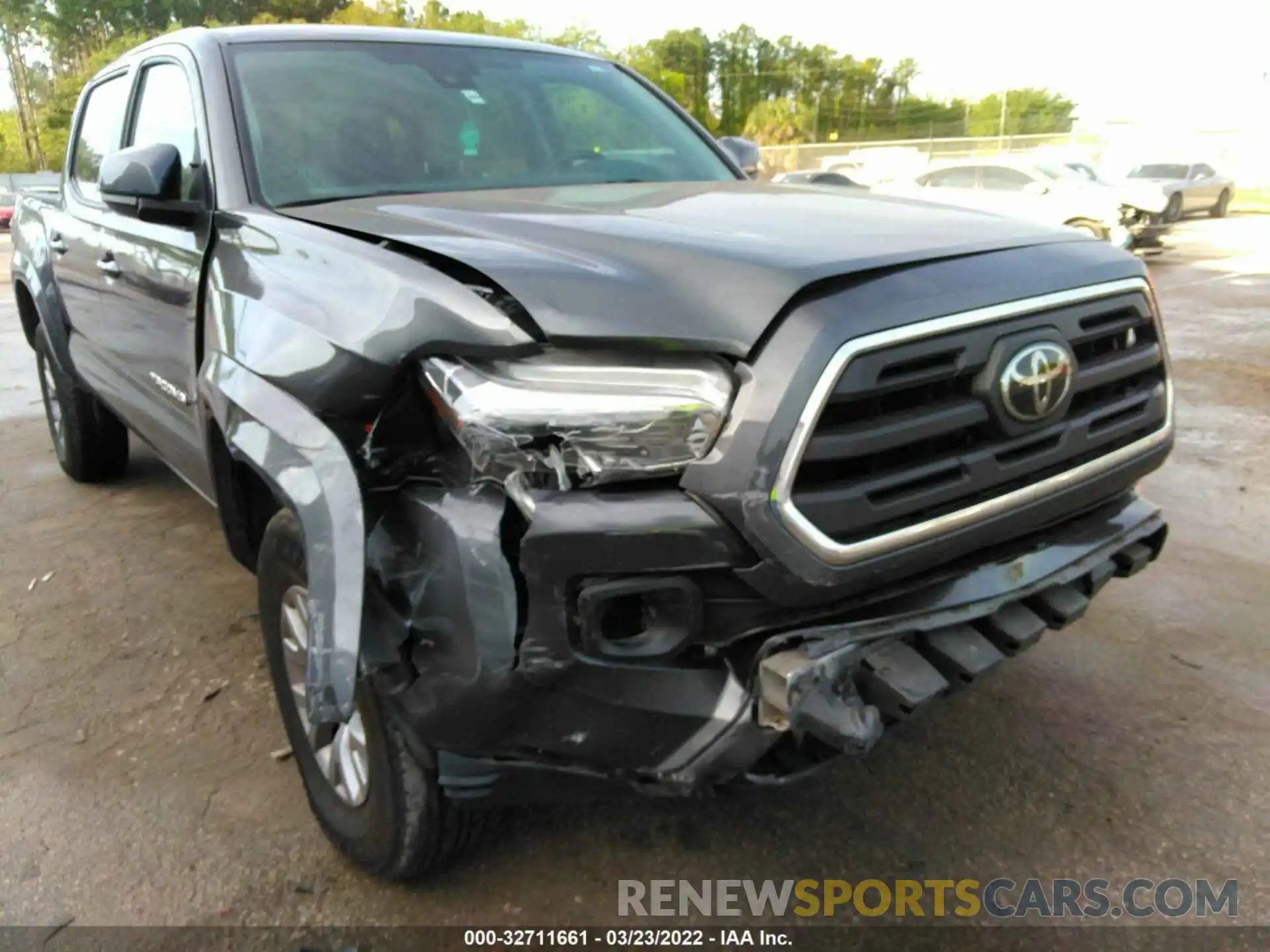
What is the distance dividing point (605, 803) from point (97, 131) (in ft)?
11.6

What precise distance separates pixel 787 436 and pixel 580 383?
14.1 inches

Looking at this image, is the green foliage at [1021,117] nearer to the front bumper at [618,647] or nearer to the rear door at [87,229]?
the rear door at [87,229]

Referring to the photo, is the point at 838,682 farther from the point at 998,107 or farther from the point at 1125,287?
the point at 998,107

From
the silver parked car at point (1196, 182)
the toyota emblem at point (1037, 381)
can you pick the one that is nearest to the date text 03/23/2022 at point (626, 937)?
the toyota emblem at point (1037, 381)

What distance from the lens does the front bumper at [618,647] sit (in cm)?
170

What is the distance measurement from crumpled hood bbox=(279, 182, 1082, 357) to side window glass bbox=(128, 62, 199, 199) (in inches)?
25.4

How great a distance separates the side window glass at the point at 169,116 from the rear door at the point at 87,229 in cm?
27

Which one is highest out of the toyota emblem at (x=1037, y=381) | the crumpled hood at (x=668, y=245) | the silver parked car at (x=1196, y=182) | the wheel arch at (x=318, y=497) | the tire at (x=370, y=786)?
the crumpled hood at (x=668, y=245)

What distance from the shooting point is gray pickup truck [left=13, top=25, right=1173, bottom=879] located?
1.72m

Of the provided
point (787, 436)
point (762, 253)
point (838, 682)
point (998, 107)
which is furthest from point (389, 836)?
point (998, 107)

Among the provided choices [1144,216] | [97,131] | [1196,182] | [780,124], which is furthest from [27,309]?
[780,124]

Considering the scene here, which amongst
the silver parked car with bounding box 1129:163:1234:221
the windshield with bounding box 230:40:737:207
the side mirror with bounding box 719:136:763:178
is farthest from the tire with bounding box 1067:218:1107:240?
the windshield with bounding box 230:40:737:207

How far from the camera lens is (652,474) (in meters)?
1.74

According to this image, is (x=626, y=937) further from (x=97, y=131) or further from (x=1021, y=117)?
(x=1021, y=117)
